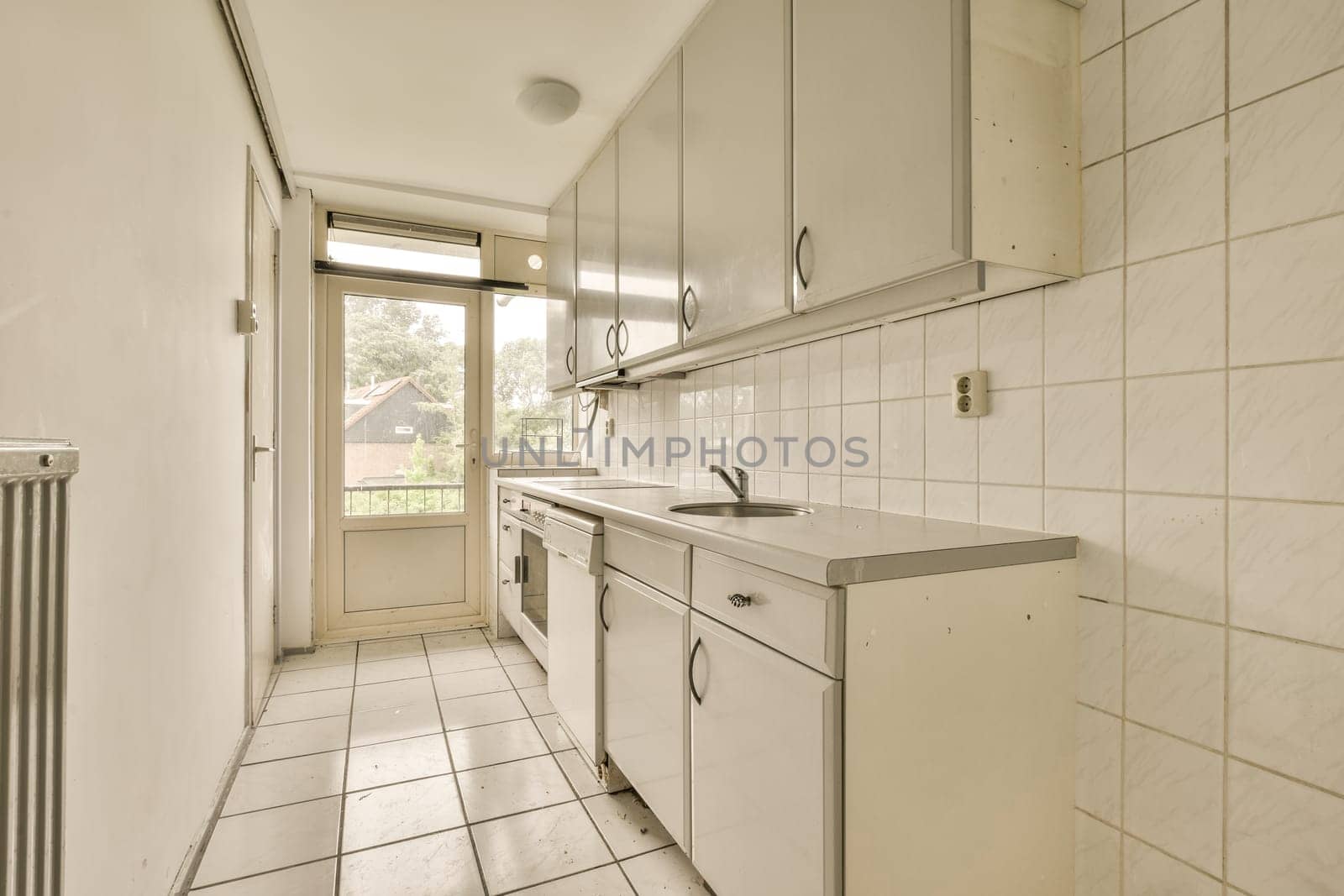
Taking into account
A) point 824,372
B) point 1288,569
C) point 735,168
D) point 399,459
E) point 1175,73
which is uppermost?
A: point 735,168

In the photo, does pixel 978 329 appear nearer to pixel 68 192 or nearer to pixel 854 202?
pixel 854 202

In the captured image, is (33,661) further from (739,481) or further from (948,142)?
(739,481)

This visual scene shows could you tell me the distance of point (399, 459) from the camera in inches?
141

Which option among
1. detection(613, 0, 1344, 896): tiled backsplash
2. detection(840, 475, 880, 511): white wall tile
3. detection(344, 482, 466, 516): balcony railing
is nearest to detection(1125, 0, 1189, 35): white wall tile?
detection(613, 0, 1344, 896): tiled backsplash

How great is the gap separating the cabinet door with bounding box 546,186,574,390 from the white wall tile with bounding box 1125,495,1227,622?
2366mm

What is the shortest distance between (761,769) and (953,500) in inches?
28.5

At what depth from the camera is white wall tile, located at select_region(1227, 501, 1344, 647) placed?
2.91ft

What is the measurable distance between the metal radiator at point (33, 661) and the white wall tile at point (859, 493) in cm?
154

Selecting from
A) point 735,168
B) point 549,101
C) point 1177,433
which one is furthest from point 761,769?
point 549,101

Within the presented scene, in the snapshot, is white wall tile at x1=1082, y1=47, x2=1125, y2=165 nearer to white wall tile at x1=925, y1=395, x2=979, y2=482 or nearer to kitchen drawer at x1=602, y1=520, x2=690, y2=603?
white wall tile at x1=925, y1=395, x2=979, y2=482

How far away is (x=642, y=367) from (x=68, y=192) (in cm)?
161

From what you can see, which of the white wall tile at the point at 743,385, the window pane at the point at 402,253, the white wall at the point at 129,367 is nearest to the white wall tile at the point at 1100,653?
the white wall tile at the point at 743,385

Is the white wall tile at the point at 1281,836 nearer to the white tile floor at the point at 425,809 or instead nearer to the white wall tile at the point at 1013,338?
the white wall tile at the point at 1013,338

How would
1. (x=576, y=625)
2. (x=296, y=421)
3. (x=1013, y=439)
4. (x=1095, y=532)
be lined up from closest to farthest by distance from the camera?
(x=1095, y=532) → (x=1013, y=439) → (x=576, y=625) → (x=296, y=421)
